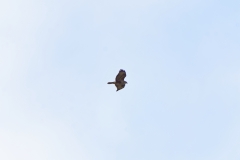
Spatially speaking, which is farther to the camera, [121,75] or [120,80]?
[120,80]

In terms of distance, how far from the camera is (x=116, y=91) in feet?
484

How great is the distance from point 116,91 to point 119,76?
101 inches

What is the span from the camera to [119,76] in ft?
481

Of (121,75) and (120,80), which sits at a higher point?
(121,75)
